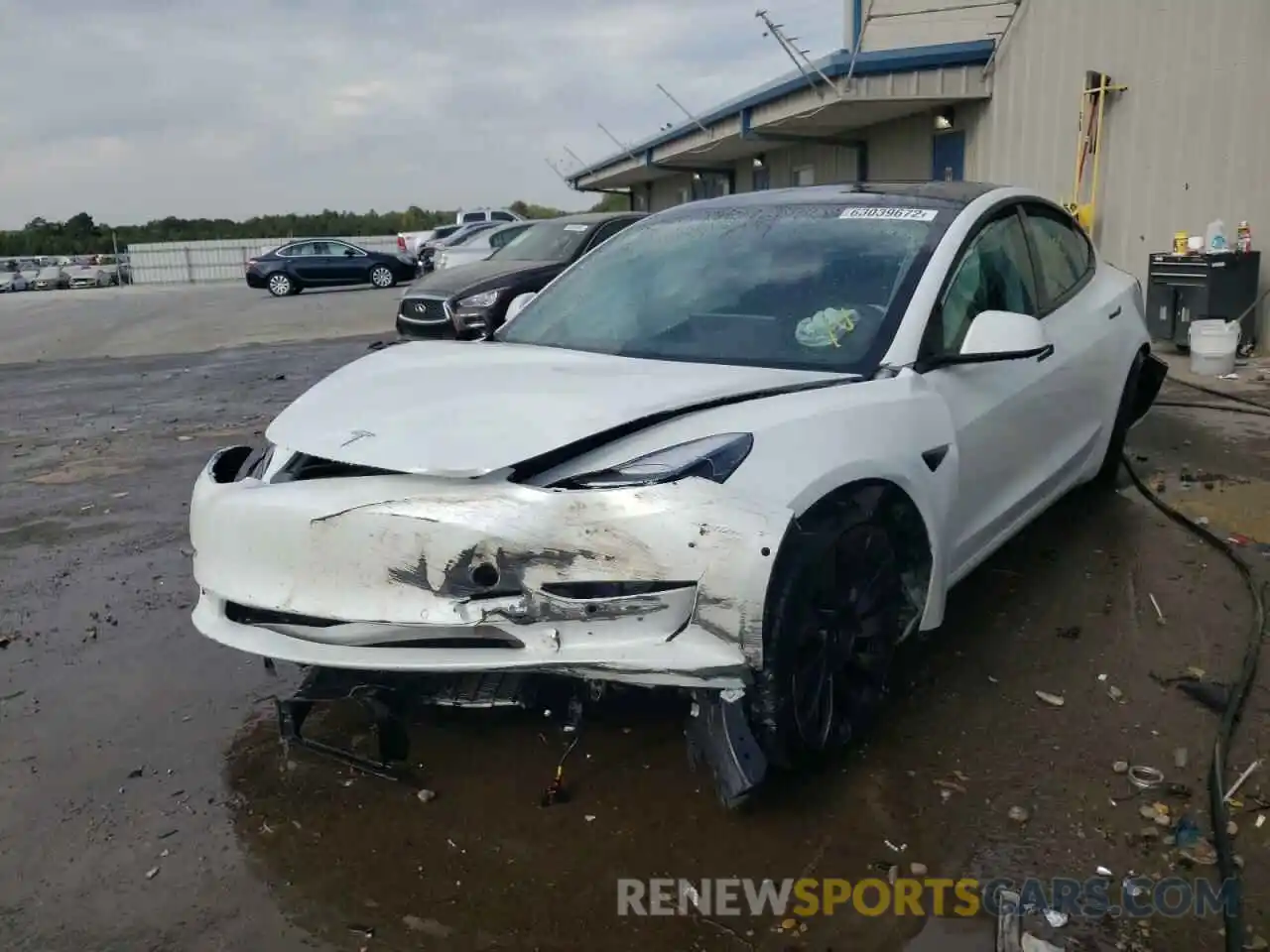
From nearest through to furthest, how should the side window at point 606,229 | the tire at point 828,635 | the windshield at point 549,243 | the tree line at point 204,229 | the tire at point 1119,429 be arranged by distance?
the tire at point 828,635, the tire at point 1119,429, the windshield at point 549,243, the side window at point 606,229, the tree line at point 204,229

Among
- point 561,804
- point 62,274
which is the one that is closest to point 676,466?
point 561,804

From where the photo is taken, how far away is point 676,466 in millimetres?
2656

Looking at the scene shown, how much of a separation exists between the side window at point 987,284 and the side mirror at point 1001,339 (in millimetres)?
106

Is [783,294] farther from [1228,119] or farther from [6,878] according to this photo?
[1228,119]

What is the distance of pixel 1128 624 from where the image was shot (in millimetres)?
4043

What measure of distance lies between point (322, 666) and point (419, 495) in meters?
0.57

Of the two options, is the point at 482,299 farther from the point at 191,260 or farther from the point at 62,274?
the point at 191,260

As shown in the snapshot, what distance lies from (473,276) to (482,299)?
78 cm

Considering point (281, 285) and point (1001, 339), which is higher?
point (1001, 339)

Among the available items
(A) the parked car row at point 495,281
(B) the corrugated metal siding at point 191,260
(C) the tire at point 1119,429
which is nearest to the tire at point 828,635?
(C) the tire at point 1119,429

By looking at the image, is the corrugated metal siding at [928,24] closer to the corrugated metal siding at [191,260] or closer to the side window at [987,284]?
the side window at [987,284]

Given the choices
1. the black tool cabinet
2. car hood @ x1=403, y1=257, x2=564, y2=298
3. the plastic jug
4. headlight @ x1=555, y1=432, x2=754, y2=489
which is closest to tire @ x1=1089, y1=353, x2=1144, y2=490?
headlight @ x1=555, y1=432, x2=754, y2=489

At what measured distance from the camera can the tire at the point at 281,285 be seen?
2825cm

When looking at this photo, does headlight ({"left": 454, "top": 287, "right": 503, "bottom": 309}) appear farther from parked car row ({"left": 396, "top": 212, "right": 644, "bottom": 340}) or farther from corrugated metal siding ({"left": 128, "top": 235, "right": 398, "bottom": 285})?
corrugated metal siding ({"left": 128, "top": 235, "right": 398, "bottom": 285})
